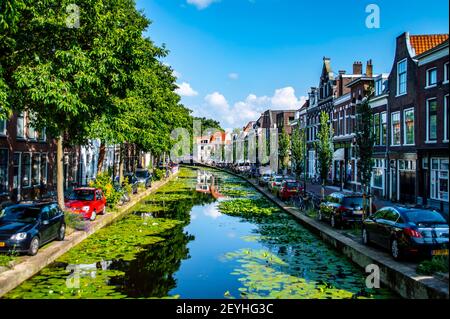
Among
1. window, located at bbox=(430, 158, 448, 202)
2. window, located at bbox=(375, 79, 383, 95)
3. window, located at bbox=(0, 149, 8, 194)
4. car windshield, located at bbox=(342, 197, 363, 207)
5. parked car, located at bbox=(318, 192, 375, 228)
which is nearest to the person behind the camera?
parked car, located at bbox=(318, 192, 375, 228)

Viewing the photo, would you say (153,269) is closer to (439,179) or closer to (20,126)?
(20,126)

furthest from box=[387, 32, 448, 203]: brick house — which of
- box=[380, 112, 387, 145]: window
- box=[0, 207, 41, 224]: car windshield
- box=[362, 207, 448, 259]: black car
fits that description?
box=[0, 207, 41, 224]: car windshield

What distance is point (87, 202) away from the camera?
66.4ft

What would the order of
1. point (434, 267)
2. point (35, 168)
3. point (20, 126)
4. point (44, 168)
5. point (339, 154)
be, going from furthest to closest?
1. point (339, 154)
2. point (44, 168)
3. point (35, 168)
4. point (20, 126)
5. point (434, 267)

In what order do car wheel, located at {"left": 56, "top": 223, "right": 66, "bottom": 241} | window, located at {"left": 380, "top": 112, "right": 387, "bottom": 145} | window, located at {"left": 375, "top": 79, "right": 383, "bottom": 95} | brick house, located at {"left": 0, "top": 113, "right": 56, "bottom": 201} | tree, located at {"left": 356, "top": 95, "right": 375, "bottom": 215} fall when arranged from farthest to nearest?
window, located at {"left": 375, "top": 79, "right": 383, "bottom": 95} → window, located at {"left": 380, "top": 112, "right": 387, "bottom": 145} → brick house, located at {"left": 0, "top": 113, "right": 56, "bottom": 201} → tree, located at {"left": 356, "top": 95, "right": 375, "bottom": 215} → car wheel, located at {"left": 56, "top": 223, "right": 66, "bottom": 241}

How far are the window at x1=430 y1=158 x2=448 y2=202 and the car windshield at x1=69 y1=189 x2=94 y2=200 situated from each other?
63.9ft

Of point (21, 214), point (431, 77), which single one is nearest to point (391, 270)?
point (21, 214)

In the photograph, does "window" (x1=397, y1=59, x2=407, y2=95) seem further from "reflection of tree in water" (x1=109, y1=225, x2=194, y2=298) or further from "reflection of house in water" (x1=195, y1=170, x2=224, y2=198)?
"reflection of tree in water" (x1=109, y1=225, x2=194, y2=298)

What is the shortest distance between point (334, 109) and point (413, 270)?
37.7 m

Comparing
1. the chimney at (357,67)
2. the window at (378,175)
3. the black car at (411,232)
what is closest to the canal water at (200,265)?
the black car at (411,232)

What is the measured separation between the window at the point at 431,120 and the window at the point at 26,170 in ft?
83.3

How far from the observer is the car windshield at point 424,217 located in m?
12.2

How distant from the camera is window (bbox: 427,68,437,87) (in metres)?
25.4

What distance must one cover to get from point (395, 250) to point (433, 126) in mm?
15922
